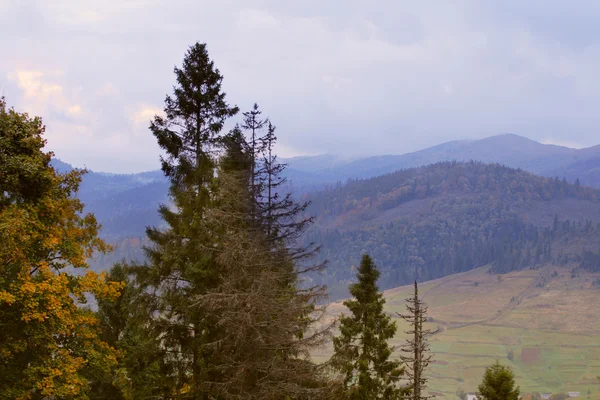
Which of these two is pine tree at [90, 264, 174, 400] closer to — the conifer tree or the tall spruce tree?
the tall spruce tree

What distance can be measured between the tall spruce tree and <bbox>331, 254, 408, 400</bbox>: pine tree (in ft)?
22.0

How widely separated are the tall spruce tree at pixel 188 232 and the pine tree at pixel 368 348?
22.0 feet

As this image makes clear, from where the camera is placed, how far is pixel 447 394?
173000 millimetres

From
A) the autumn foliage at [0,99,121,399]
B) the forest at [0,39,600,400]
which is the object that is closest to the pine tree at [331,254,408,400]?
the forest at [0,39,600,400]

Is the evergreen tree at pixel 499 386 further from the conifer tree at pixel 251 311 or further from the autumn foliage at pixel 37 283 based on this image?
the autumn foliage at pixel 37 283

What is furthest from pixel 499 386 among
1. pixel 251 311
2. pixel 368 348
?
pixel 251 311

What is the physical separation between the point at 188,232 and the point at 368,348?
33.7 ft

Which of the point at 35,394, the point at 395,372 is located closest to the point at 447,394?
the point at 395,372

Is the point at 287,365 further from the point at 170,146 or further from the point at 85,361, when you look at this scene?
the point at 170,146

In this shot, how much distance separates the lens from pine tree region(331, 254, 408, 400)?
22688 mm

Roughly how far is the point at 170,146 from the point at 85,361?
9.30m

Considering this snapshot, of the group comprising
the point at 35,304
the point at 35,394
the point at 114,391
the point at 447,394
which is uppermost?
the point at 35,304

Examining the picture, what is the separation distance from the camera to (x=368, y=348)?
23.1 m

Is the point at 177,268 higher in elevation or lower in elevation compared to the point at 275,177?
lower
